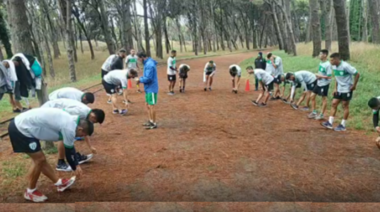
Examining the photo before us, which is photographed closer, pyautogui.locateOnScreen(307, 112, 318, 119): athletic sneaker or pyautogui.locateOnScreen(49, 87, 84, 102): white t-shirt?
pyautogui.locateOnScreen(49, 87, 84, 102): white t-shirt

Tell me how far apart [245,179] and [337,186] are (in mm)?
1394

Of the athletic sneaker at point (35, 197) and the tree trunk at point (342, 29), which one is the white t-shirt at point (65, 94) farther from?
the tree trunk at point (342, 29)

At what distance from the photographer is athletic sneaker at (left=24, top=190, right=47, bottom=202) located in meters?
4.34

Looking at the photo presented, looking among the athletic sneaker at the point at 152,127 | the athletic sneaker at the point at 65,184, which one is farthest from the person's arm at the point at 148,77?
the athletic sneaker at the point at 65,184

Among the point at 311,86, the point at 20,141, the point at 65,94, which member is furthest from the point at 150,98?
the point at 311,86

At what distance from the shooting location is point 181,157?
604 centimetres

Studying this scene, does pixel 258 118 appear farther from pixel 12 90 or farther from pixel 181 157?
pixel 12 90

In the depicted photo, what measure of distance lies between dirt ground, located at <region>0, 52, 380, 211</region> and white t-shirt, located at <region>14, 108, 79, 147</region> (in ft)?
3.24

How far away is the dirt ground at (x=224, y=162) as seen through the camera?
4.57m

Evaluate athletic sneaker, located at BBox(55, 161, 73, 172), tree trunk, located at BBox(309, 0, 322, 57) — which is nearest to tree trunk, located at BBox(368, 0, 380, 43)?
tree trunk, located at BBox(309, 0, 322, 57)

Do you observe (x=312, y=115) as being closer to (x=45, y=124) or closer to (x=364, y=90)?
(x=364, y=90)

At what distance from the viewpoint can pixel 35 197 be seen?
4.35m

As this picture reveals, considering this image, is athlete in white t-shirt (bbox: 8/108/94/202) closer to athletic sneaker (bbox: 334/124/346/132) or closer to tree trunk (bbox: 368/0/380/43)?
athletic sneaker (bbox: 334/124/346/132)

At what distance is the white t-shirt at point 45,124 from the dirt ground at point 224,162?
0.99m
